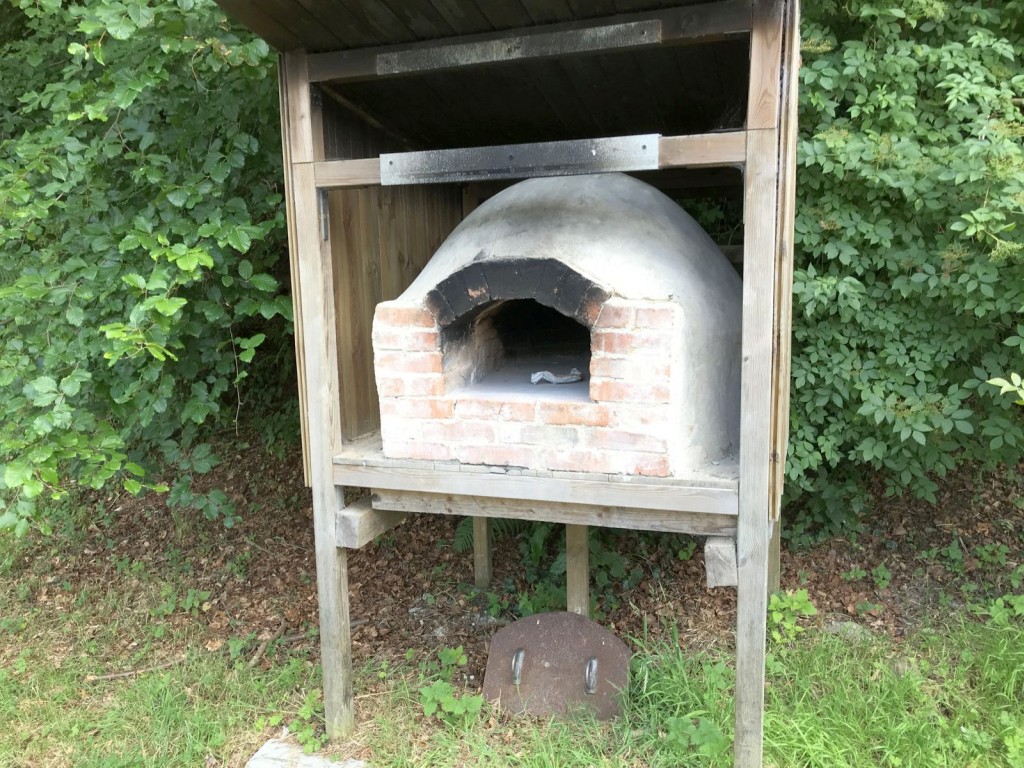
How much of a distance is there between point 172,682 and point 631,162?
10.4 feet

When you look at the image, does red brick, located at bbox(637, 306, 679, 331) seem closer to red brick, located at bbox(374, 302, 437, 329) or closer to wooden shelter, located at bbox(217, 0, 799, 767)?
wooden shelter, located at bbox(217, 0, 799, 767)

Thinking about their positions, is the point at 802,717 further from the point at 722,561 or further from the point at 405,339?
the point at 405,339

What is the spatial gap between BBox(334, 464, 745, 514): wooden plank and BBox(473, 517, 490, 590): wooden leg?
4.91 feet

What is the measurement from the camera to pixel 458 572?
4625 mm

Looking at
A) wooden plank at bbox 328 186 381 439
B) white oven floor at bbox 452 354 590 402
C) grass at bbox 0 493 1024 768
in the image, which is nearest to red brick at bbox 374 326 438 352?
white oven floor at bbox 452 354 590 402

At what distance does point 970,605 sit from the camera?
12.4ft

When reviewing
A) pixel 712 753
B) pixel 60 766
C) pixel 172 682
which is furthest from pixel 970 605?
pixel 60 766

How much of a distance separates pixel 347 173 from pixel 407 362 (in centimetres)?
74

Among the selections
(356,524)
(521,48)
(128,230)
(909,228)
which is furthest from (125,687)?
(909,228)

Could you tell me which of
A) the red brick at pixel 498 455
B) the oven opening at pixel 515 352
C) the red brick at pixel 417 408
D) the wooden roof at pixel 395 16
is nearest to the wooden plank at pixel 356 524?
the red brick at pixel 417 408

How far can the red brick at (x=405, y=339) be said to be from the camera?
2.78 metres

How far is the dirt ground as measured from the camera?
3.97 metres

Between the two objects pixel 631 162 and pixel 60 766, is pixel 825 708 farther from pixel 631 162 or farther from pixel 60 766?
pixel 60 766

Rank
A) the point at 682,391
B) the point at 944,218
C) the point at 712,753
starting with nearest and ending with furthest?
the point at 682,391
the point at 712,753
the point at 944,218
